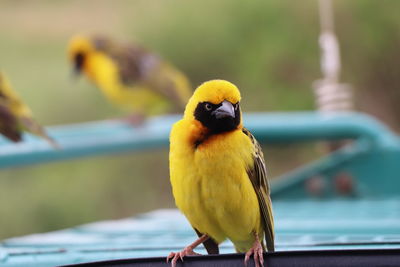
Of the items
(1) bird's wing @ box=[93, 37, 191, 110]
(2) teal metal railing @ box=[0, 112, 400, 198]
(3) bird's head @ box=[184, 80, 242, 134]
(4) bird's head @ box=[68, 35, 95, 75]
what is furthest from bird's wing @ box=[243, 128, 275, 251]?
(4) bird's head @ box=[68, 35, 95, 75]

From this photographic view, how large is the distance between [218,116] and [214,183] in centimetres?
21

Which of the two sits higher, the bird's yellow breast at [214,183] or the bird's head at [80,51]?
the bird's head at [80,51]

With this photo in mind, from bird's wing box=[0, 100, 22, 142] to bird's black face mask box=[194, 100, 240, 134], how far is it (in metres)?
1.36

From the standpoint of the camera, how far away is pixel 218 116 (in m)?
2.58

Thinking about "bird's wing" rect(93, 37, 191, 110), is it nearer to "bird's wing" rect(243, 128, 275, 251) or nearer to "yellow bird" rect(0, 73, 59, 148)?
"yellow bird" rect(0, 73, 59, 148)

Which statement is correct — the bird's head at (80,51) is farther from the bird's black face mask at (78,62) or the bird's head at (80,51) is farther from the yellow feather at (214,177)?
the yellow feather at (214,177)

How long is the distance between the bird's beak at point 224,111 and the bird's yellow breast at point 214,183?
0.08 metres

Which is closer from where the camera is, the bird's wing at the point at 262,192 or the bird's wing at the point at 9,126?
the bird's wing at the point at 262,192

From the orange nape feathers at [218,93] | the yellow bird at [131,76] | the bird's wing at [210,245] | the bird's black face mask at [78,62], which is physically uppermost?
the bird's black face mask at [78,62]

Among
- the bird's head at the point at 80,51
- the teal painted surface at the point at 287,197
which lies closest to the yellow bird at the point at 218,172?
the teal painted surface at the point at 287,197

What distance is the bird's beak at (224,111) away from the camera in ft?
8.38

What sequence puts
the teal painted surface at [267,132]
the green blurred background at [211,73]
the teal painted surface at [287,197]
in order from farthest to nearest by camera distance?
the green blurred background at [211,73], the teal painted surface at [267,132], the teal painted surface at [287,197]

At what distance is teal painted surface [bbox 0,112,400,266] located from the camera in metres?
2.96

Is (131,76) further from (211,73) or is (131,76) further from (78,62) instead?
(211,73)
